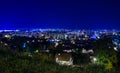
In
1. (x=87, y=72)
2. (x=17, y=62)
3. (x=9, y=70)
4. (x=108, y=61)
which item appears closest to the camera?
(x=9, y=70)

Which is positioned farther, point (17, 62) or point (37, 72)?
point (17, 62)

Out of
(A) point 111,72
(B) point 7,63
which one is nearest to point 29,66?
(B) point 7,63

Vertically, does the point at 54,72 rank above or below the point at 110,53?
below

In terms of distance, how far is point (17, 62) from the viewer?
7.53 m

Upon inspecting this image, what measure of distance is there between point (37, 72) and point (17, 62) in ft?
3.78

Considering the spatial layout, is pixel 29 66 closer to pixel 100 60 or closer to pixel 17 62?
pixel 17 62

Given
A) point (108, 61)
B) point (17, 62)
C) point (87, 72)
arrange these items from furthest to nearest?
point (108, 61) → point (17, 62) → point (87, 72)

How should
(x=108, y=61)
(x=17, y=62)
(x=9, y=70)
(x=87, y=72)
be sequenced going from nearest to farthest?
(x=9, y=70), (x=87, y=72), (x=17, y=62), (x=108, y=61)

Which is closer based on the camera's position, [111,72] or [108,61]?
[111,72]

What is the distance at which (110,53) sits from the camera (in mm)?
17812

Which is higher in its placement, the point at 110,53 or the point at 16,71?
the point at 110,53

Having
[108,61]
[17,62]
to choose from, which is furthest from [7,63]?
[108,61]

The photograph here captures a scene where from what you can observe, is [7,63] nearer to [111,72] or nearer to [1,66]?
[1,66]

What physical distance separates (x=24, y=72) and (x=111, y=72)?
2.16 metres
